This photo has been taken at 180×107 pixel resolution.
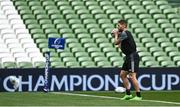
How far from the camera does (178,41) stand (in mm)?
26844

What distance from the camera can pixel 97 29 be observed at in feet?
88.2

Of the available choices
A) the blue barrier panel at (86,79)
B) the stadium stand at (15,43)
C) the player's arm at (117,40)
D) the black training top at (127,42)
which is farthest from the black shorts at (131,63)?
the stadium stand at (15,43)

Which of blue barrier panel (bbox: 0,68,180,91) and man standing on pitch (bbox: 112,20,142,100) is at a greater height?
man standing on pitch (bbox: 112,20,142,100)

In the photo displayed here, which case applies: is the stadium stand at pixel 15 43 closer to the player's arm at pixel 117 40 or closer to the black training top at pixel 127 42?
the black training top at pixel 127 42

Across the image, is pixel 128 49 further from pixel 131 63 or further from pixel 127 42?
pixel 131 63

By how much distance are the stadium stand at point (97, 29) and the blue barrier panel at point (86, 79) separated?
1.60 meters

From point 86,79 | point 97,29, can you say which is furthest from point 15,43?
point 86,79

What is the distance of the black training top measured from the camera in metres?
17.0

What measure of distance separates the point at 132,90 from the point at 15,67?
3822mm

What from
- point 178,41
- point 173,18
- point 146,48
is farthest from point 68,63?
point 173,18

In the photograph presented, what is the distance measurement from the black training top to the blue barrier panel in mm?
4536

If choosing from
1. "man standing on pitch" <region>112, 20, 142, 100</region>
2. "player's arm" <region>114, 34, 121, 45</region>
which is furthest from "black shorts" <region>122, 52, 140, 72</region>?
Result: "player's arm" <region>114, 34, 121, 45</region>

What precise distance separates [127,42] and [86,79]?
15.7 ft

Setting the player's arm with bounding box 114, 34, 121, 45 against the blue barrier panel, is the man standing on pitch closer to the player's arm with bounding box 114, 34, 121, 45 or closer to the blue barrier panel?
the player's arm with bounding box 114, 34, 121, 45
